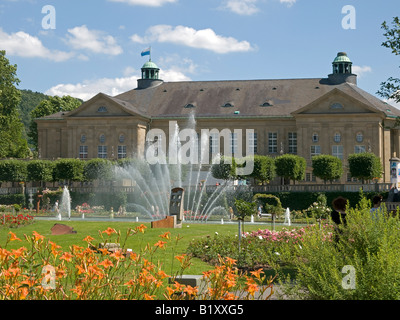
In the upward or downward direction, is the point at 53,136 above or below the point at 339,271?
above

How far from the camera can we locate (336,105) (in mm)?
63875

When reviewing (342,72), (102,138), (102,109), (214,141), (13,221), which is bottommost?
(13,221)

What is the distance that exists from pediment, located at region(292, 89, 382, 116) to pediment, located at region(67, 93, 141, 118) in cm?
1898

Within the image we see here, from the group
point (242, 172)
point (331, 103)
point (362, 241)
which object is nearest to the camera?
point (362, 241)

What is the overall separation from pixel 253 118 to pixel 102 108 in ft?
56.1

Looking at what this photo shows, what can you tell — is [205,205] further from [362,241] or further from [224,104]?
[362,241]

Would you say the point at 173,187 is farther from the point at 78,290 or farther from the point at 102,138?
the point at 78,290

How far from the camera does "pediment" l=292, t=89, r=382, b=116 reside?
207ft

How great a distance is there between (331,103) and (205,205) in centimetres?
2501

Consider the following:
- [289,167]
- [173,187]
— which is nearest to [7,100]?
[173,187]

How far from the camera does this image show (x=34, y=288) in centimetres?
665

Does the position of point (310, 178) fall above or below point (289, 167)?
below

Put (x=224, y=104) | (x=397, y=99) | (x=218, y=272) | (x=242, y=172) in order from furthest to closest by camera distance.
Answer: (x=224, y=104) < (x=242, y=172) < (x=397, y=99) < (x=218, y=272)
